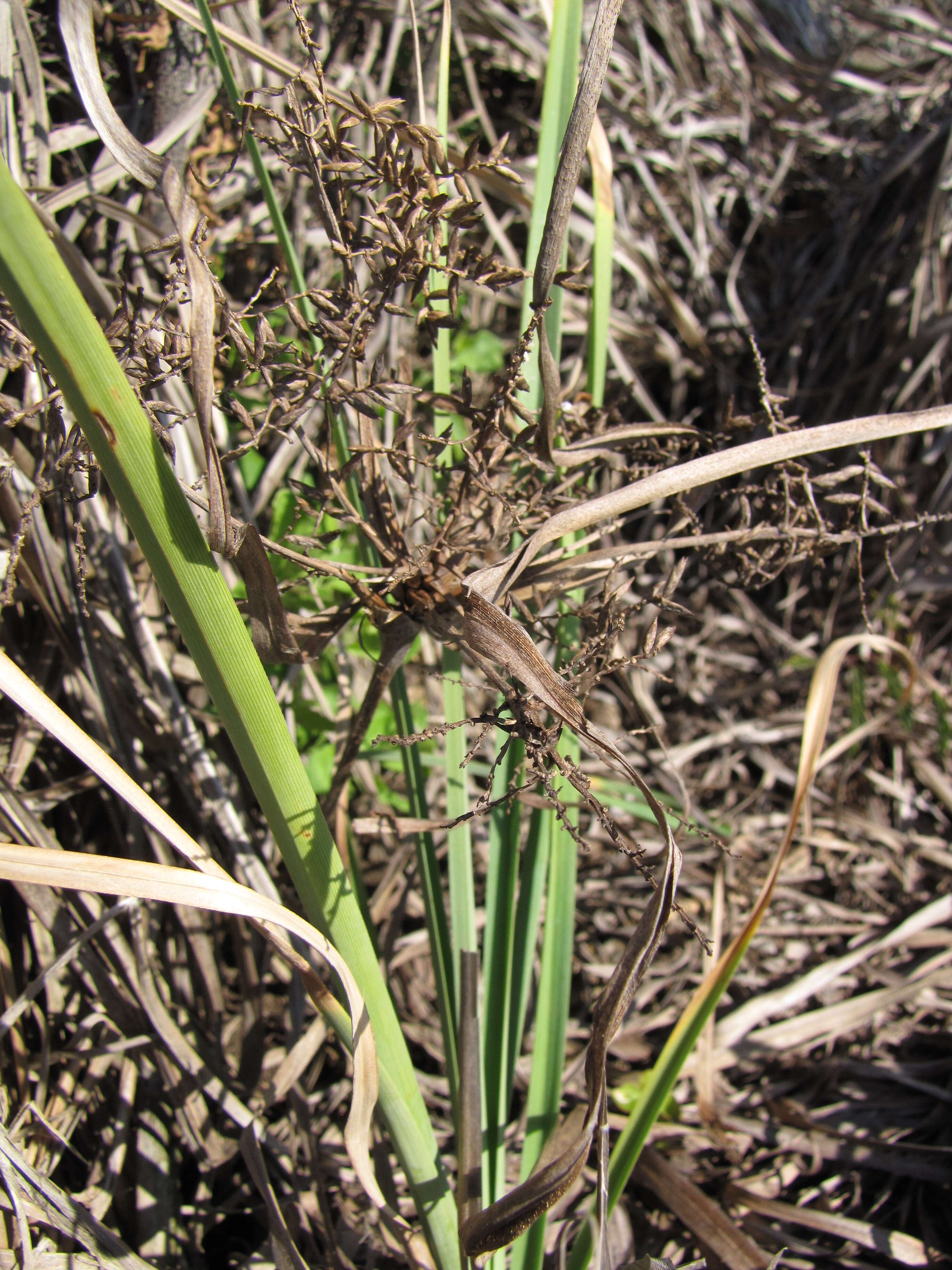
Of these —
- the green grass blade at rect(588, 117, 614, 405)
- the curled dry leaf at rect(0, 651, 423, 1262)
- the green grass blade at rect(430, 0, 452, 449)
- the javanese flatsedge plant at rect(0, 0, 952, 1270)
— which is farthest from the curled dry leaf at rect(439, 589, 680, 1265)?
the green grass blade at rect(588, 117, 614, 405)

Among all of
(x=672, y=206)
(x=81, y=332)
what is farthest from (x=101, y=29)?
(x=672, y=206)

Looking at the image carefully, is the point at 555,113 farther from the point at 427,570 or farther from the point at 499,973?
the point at 499,973

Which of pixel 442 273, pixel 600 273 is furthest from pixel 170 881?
pixel 600 273

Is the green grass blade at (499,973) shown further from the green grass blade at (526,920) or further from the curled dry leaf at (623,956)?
the curled dry leaf at (623,956)

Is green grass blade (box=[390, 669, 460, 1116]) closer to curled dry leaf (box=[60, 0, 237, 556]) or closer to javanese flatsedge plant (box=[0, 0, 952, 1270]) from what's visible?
javanese flatsedge plant (box=[0, 0, 952, 1270])

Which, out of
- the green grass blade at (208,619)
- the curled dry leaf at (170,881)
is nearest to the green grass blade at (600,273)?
the green grass blade at (208,619)

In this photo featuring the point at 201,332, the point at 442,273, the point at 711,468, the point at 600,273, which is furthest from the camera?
the point at 600,273

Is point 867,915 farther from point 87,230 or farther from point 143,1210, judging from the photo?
point 87,230
